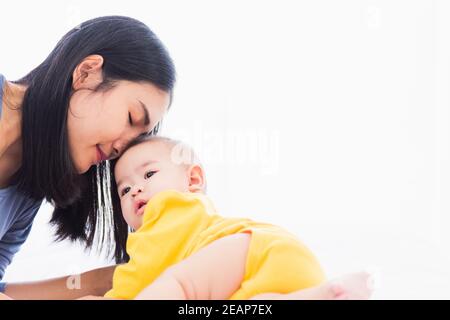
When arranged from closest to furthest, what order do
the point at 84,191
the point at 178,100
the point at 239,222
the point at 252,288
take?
the point at 252,288 < the point at 239,222 < the point at 84,191 < the point at 178,100

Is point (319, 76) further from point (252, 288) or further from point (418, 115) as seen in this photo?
point (252, 288)

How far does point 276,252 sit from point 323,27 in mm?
1221

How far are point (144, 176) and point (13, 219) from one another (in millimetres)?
527

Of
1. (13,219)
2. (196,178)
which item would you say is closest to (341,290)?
(196,178)

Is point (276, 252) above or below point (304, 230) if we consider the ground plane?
above

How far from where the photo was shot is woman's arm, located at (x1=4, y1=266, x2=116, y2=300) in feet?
4.39

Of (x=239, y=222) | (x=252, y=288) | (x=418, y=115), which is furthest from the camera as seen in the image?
(x=418, y=115)

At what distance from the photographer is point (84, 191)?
4.81 feet

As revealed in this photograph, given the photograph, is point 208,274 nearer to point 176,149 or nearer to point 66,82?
point 176,149

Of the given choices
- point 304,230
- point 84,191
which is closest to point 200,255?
point 84,191

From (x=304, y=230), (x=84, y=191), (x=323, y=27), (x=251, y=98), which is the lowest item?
(x=304, y=230)

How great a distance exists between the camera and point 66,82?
125cm

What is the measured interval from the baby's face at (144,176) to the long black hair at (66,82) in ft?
0.53

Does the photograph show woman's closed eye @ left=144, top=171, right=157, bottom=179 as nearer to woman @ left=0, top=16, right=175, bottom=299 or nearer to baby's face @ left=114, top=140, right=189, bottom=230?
baby's face @ left=114, top=140, right=189, bottom=230
